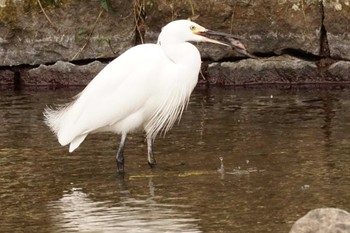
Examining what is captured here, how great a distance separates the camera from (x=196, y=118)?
10.8m

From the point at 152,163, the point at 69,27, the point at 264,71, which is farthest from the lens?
the point at 69,27

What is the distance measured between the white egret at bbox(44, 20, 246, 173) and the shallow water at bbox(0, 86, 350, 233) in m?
0.31

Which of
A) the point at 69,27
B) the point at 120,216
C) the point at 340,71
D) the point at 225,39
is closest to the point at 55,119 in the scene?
the point at 225,39

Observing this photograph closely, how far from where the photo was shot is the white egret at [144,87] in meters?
8.73

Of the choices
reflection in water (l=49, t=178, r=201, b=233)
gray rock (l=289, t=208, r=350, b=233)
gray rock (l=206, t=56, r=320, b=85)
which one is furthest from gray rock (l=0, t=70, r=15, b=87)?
gray rock (l=289, t=208, r=350, b=233)

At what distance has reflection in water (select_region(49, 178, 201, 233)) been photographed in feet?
21.9

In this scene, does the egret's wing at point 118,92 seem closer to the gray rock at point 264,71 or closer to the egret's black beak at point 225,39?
the egret's black beak at point 225,39

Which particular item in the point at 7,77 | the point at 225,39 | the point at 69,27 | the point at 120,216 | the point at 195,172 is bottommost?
the point at 120,216

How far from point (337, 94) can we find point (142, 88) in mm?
3607

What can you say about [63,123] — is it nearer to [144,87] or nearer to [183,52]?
[144,87]

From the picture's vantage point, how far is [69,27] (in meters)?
12.6

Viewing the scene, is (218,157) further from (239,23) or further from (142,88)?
(239,23)

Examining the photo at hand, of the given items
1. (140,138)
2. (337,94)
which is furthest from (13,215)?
(337,94)

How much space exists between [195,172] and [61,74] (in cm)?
476
